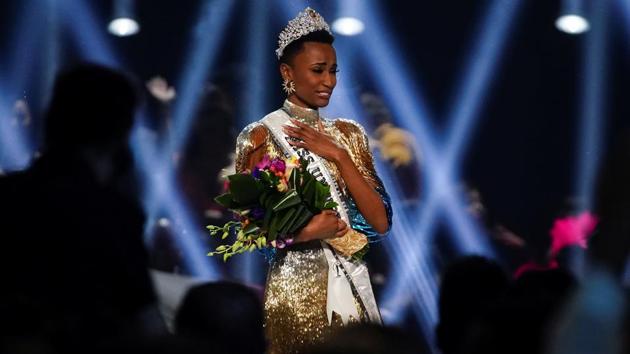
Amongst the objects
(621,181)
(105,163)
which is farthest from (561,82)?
(621,181)

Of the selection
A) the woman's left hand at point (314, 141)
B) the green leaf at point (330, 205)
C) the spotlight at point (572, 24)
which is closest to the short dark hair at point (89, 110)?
the green leaf at point (330, 205)

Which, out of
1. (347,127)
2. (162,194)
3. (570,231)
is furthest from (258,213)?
(162,194)

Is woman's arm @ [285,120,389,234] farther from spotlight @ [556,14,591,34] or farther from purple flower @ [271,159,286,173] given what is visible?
spotlight @ [556,14,591,34]

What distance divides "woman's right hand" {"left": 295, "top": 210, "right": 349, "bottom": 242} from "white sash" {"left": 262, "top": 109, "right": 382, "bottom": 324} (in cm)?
13

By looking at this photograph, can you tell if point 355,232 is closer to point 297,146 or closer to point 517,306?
point 297,146

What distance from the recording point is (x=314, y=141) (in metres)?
5.12

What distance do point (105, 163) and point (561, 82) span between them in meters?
5.68

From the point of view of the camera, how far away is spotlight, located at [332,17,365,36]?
8922 millimetres

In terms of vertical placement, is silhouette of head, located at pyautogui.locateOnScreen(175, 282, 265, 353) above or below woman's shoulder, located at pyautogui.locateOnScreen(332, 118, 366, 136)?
below

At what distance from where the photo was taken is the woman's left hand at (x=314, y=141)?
16.8ft

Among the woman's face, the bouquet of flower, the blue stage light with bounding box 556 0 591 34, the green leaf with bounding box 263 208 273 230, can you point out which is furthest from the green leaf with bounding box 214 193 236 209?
the blue stage light with bounding box 556 0 591 34

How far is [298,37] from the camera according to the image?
203 inches

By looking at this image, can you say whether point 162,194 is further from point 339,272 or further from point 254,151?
point 339,272

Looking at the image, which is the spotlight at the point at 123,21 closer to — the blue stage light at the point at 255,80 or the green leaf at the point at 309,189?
the blue stage light at the point at 255,80
